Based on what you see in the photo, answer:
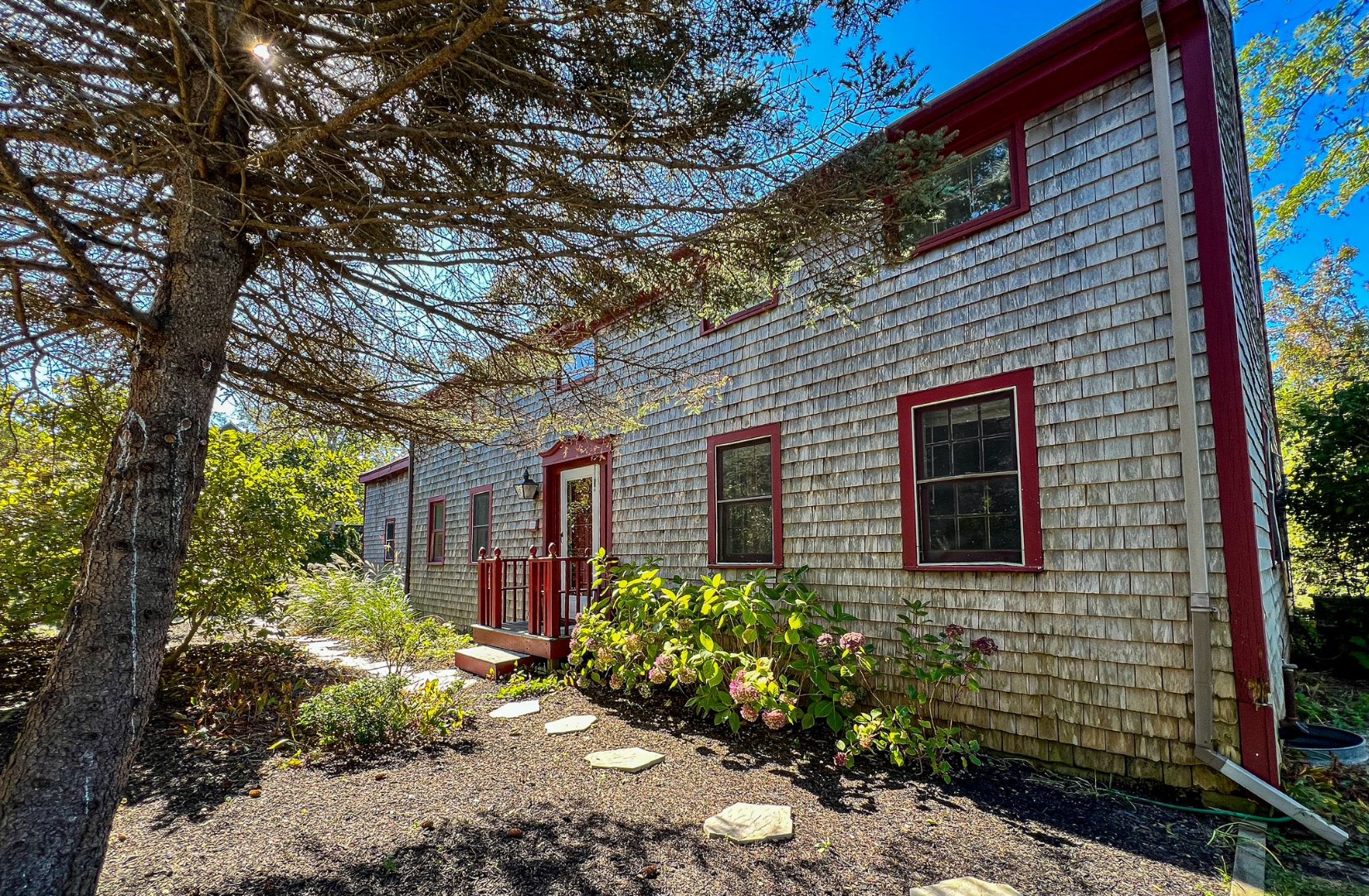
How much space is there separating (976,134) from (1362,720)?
4.99 meters

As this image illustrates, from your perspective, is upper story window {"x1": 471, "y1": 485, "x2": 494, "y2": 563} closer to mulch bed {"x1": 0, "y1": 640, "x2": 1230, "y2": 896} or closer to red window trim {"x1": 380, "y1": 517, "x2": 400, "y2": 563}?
red window trim {"x1": 380, "y1": 517, "x2": 400, "y2": 563}

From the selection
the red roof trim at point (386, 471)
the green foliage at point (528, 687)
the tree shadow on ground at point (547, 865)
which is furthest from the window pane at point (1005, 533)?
the red roof trim at point (386, 471)

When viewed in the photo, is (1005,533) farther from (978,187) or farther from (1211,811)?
(978,187)

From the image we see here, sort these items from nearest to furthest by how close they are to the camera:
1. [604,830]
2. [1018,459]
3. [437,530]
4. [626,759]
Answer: [604,830] → [626,759] → [1018,459] → [437,530]

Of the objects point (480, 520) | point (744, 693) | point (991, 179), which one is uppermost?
point (991, 179)

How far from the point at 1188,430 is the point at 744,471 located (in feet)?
11.2

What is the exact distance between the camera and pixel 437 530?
11.9m

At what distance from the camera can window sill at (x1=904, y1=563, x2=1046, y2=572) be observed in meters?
4.02

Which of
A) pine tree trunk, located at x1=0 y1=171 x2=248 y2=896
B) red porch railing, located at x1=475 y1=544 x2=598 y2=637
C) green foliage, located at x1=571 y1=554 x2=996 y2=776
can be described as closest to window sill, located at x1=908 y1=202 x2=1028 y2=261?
green foliage, located at x1=571 y1=554 x2=996 y2=776

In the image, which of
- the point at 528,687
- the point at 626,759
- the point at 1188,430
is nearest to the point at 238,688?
the point at 528,687

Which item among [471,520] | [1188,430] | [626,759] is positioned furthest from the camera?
[471,520]

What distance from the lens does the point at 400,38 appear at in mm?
2584

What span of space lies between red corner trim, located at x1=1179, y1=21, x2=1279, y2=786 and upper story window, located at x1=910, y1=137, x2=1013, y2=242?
103 cm

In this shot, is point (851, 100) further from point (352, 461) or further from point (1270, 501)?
point (352, 461)
